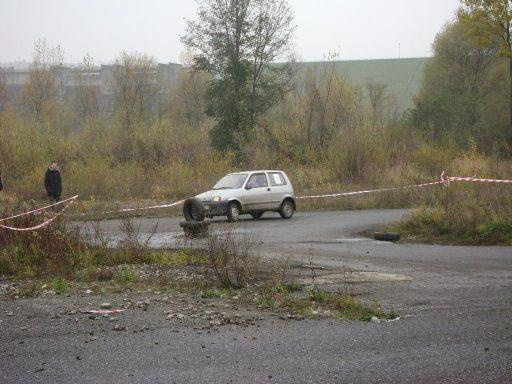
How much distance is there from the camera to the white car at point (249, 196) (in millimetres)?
23145

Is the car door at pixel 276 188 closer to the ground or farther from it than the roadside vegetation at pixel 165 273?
farther from it

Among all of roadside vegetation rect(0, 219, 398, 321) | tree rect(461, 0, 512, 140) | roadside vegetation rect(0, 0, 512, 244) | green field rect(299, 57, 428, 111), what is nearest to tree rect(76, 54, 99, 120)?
roadside vegetation rect(0, 0, 512, 244)

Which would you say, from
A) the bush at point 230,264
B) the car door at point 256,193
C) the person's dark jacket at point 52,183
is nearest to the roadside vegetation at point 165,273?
the bush at point 230,264

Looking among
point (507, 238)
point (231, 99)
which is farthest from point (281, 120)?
point (507, 238)

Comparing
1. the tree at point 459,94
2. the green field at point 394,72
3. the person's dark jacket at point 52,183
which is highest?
the green field at point 394,72

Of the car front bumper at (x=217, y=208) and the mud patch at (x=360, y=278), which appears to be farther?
the car front bumper at (x=217, y=208)

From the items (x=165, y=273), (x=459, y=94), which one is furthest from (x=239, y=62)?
(x=165, y=273)

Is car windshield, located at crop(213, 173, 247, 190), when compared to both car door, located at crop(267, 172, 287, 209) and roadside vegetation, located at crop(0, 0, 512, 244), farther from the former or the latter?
→ roadside vegetation, located at crop(0, 0, 512, 244)

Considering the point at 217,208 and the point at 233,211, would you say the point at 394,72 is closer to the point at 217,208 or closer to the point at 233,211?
the point at 233,211

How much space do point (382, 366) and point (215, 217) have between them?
1907 centimetres

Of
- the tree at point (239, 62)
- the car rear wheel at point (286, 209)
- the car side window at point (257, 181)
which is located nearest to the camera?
the car side window at point (257, 181)

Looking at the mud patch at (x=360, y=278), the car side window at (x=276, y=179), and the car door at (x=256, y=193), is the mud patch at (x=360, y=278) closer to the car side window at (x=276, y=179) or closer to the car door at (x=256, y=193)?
the car door at (x=256, y=193)

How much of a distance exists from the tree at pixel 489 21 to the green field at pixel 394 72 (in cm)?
6142

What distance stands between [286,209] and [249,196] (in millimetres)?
1903
